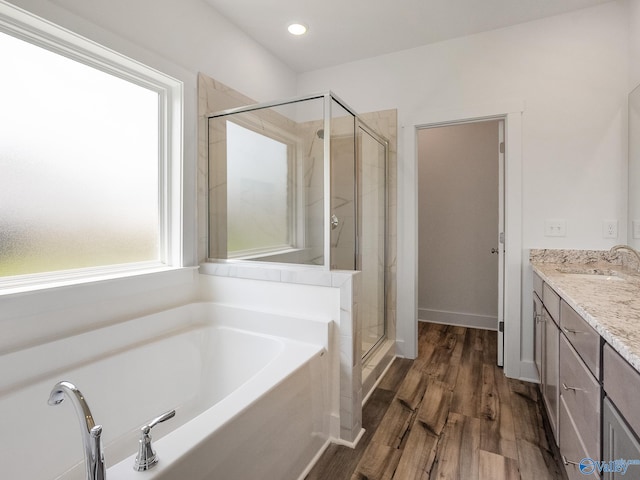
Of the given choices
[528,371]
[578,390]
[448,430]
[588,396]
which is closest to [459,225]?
[528,371]

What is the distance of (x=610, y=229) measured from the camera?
2.23 meters

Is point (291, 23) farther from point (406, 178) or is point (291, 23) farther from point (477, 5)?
point (406, 178)

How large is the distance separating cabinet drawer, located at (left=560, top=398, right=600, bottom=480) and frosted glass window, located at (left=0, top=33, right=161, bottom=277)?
2.26m

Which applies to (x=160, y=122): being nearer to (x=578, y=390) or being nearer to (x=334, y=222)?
(x=334, y=222)

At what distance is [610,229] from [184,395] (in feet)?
9.39

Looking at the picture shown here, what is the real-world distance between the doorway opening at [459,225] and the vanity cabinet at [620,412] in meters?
2.70

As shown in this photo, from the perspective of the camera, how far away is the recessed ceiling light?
2.50 metres

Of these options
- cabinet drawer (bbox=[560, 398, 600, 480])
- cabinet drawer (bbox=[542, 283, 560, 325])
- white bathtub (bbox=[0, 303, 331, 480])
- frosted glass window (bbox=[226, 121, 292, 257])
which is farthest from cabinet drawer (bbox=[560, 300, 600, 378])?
frosted glass window (bbox=[226, 121, 292, 257])

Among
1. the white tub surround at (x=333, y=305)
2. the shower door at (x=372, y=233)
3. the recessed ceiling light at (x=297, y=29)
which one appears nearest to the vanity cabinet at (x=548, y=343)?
the white tub surround at (x=333, y=305)

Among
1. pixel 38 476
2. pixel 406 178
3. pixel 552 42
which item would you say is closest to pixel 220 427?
pixel 38 476

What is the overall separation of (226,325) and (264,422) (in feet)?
2.92

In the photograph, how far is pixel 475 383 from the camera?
240 cm

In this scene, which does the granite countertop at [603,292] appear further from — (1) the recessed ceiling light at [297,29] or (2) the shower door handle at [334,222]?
(1) the recessed ceiling light at [297,29]

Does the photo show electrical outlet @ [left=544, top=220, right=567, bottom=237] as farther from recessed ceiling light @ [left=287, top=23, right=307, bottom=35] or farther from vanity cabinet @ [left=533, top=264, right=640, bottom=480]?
recessed ceiling light @ [left=287, top=23, right=307, bottom=35]
